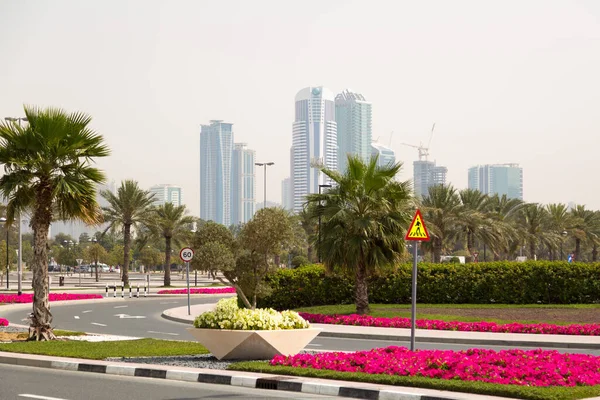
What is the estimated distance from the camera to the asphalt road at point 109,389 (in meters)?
12.0

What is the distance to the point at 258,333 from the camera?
48.9 feet

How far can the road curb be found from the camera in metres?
11.5

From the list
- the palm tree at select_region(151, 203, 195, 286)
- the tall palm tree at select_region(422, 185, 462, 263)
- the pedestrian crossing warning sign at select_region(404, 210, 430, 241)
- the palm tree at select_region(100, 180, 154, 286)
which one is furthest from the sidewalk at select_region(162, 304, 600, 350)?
the palm tree at select_region(151, 203, 195, 286)

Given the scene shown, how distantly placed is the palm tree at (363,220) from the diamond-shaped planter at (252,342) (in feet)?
44.1

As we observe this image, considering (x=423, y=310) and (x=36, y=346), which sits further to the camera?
(x=423, y=310)

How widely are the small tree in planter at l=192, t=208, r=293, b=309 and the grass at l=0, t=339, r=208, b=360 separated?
1081 centimetres

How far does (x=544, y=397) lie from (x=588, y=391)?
2.69ft

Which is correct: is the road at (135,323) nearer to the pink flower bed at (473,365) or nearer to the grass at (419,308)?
the grass at (419,308)

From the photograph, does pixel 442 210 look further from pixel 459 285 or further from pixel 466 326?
pixel 466 326

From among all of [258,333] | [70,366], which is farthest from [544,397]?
[70,366]

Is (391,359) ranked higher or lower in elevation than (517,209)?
lower

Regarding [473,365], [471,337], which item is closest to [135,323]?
[471,337]

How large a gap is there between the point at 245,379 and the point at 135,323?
719 inches

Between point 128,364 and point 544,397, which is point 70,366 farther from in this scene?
point 544,397
